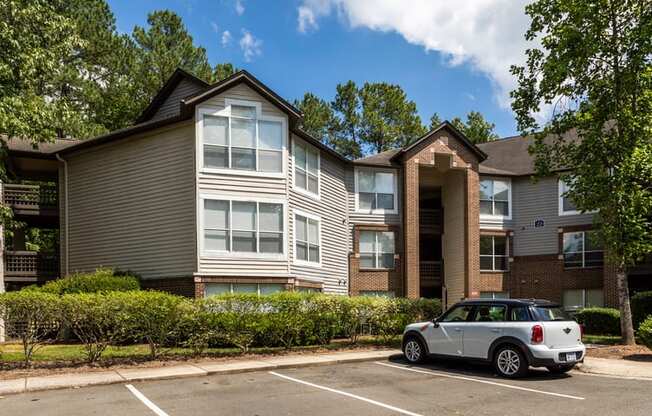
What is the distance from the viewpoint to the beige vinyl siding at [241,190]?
785 inches

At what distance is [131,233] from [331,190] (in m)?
A: 8.92

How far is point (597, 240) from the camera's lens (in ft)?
62.1

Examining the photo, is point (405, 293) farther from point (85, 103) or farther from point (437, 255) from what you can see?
point (85, 103)

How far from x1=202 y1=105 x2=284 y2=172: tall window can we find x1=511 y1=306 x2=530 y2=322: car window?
1123cm

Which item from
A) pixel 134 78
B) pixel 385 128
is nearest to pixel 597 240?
pixel 134 78

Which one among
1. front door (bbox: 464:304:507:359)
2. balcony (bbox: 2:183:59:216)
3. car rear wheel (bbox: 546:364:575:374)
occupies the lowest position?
car rear wheel (bbox: 546:364:575:374)

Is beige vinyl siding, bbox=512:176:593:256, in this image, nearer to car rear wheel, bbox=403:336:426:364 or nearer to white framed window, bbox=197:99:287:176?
white framed window, bbox=197:99:287:176

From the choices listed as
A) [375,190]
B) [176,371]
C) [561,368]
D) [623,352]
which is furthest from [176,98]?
[623,352]

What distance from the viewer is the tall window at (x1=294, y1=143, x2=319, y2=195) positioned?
74.8ft

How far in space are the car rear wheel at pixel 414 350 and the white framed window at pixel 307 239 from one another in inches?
329

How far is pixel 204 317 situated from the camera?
15383 millimetres

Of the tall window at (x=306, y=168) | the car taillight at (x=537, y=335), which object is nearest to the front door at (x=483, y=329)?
the car taillight at (x=537, y=335)

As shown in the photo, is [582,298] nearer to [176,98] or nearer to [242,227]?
[242,227]

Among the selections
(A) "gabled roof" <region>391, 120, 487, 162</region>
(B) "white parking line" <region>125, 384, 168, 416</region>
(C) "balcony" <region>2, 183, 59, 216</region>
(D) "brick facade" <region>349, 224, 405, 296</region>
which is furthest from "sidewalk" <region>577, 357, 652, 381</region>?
(C) "balcony" <region>2, 183, 59, 216</region>
